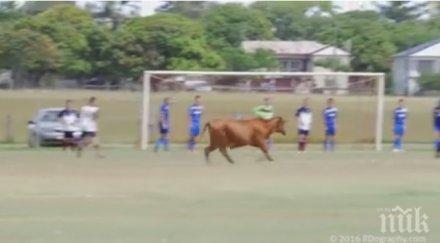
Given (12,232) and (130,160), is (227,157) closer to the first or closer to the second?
(130,160)

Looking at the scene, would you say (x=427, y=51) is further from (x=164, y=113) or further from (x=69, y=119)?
(x=69, y=119)

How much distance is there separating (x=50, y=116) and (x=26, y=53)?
4152cm

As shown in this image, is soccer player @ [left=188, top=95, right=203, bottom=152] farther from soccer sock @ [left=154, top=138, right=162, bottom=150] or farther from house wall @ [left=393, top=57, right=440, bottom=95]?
house wall @ [left=393, top=57, right=440, bottom=95]

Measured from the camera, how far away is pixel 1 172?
22.1 m

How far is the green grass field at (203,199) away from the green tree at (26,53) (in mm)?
52653

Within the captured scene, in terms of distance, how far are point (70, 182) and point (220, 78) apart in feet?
72.7

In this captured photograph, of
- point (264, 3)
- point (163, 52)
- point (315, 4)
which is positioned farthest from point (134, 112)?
point (315, 4)

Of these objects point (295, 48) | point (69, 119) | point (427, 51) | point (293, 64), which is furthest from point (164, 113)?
point (295, 48)

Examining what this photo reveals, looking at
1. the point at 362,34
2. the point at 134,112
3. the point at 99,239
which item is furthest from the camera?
the point at 362,34

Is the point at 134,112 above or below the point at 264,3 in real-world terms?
below

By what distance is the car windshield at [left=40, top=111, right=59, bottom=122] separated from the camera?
37.5 metres

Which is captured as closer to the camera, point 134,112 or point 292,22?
point 134,112

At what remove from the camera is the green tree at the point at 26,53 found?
78.0m

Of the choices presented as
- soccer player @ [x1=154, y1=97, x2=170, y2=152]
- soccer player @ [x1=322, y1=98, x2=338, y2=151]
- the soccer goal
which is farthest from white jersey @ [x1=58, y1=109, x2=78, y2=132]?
soccer player @ [x1=322, y1=98, x2=338, y2=151]
